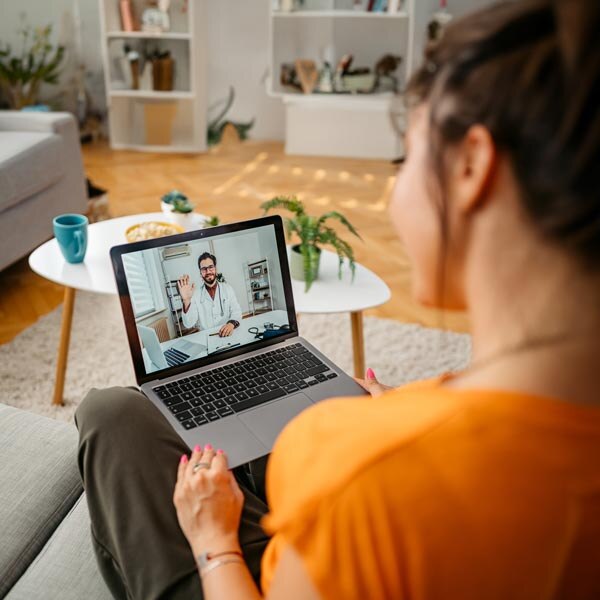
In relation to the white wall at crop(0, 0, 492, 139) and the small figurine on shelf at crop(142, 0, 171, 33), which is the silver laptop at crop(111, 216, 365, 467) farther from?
the white wall at crop(0, 0, 492, 139)

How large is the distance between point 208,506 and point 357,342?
1205 millimetres

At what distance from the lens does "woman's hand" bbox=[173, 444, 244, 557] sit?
0.81m

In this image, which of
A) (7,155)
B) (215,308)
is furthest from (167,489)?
(7,155)

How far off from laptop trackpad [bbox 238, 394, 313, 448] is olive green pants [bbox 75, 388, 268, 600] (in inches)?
4.0

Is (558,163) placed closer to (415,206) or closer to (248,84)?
(415,206)

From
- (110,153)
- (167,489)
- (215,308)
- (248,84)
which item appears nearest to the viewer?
(167,489)

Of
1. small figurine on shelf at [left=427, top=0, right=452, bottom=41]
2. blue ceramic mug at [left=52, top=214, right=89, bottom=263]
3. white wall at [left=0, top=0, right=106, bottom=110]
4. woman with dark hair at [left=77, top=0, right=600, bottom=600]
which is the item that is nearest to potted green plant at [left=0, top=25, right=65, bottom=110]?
white wall at [left=0, top=0, right=106, bottom=110]

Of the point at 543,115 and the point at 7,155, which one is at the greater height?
the point at 543,115

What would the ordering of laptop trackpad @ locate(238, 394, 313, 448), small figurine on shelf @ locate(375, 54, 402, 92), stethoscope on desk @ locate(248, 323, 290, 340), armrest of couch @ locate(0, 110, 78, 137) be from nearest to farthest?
laptop trackpad @ locate(238, 394, 313, 448) → stethoscope on desk @ locate(248, 323, 290, 340) → armrest of couch @ locate(0, 110, 78, 137) → small figurine on shelf @ locate(375, 54, 402, 92)

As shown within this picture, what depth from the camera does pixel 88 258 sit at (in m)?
1.95

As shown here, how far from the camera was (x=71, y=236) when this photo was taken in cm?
186

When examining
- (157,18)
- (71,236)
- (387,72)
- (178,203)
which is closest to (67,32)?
(157,18)

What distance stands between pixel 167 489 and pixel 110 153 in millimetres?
3995

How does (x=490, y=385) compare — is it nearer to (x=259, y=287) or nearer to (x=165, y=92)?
(x=259, y=287)
